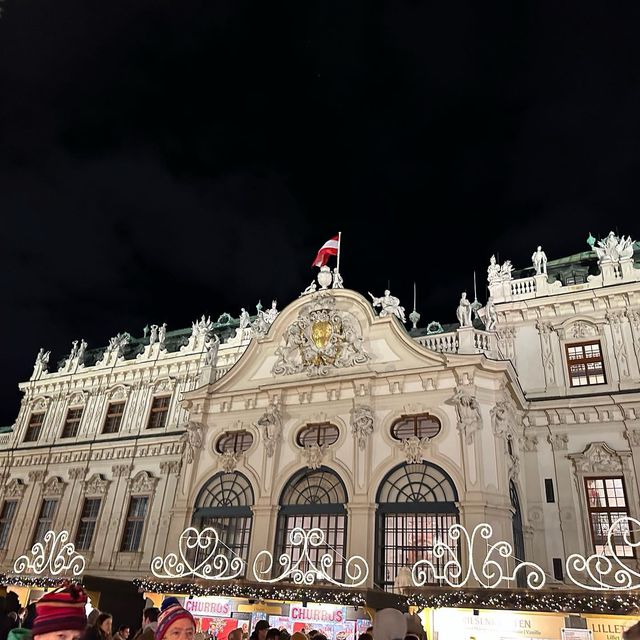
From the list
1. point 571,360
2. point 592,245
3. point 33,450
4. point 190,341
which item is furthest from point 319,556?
point 33,450

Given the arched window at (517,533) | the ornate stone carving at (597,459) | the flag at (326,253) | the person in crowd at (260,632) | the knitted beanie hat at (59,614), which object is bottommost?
the person in crowd at (260,632)

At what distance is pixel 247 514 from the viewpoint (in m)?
22.2

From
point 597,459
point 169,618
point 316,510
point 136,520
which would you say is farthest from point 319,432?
point 169,618

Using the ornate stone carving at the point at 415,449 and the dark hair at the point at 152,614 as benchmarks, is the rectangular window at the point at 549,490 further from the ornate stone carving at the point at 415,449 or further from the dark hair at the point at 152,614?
the dark hair at the point at 152,614

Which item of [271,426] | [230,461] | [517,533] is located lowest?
[517,533]

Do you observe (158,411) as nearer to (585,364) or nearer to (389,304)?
(389,304)

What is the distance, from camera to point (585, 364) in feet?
78.2

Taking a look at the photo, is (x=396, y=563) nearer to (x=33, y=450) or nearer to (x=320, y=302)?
(x=320, y=302)

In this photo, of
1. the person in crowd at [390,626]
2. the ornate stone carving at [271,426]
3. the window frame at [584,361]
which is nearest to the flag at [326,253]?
the ornate stone carving at [271,426]

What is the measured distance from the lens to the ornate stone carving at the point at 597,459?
69.3ft

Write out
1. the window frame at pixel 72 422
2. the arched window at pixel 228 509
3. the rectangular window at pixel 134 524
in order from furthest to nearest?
1. the window frame at pixel 72 422
2. the rectangular window at pixel 134 524
3. the arched window at pixel 228 509

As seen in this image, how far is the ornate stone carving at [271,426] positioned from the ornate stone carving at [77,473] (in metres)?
14.2

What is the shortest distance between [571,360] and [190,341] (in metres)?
20.8

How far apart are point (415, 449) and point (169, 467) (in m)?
15.2
